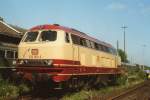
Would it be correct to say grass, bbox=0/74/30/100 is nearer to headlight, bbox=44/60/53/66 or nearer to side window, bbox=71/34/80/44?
headlight, bbox=44/60/53/66

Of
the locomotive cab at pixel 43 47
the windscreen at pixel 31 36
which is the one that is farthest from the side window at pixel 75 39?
the windscreen at pixel 31 36

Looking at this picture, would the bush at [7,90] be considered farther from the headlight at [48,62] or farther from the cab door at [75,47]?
the cab door at [75,47]

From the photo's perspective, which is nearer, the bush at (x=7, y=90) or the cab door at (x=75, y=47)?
the bush at (x=7, y=90)

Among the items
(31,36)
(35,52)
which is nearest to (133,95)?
(35,52)

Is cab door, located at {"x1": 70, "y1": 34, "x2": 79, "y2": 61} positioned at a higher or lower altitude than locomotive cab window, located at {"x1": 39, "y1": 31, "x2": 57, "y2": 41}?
lower

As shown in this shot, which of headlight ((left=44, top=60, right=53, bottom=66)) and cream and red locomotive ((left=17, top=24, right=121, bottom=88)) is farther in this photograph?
cream and red locomotive ((left=17, top=24, right=121, bottom=88))

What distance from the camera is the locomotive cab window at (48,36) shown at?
15123 millimetres

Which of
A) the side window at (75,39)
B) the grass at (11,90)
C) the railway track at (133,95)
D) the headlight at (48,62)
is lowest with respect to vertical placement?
the railway track at (133,95)

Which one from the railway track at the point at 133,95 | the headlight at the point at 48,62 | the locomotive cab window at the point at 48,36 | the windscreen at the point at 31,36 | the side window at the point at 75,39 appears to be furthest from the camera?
the railway track at the point at 133,95

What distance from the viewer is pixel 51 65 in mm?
14062

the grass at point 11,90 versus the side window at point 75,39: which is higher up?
the side window at point 75,39

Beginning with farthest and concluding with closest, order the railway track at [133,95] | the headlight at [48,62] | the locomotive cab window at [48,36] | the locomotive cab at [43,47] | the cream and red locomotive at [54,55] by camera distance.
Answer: the railway track at [133,95] < the locomotive cab window at [48,36] < the locomotive cab at [43,47] < the cream and red locomotive at [54,55] < the headlight at [48,62]

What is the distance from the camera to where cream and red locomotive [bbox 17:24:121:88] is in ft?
46.7

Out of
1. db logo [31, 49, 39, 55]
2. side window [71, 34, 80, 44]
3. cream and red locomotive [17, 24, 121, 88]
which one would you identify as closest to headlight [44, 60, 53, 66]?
cream and red locomotive [17, 24, 121, 88]
